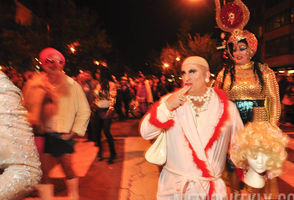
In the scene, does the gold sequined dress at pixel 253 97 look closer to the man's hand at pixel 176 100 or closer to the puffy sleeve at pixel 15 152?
the man's hand at pixel 176 100

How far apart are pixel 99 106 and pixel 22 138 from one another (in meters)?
4.25

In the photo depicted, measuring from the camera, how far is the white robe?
1.94 m

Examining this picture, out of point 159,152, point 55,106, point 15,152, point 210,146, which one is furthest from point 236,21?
point 15,152

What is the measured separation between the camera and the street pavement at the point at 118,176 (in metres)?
3.77

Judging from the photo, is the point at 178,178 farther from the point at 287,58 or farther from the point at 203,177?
the point at 287,58

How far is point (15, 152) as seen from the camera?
0.98 m

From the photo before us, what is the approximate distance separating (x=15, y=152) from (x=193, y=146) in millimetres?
1341

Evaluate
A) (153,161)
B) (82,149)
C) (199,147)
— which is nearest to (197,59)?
(199,147)

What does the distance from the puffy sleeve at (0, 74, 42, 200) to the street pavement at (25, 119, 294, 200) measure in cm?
245

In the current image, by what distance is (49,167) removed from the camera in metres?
3.11

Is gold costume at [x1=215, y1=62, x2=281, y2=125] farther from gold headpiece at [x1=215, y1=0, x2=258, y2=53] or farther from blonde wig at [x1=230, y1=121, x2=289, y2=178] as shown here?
blonde wig at [x1=230, y1=121, x2=289, y2=178]

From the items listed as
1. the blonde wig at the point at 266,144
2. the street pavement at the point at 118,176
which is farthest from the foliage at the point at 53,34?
the blonde wig at the point at 266,144

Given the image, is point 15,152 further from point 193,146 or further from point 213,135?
point 213,135

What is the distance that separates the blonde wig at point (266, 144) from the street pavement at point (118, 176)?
122 cm
